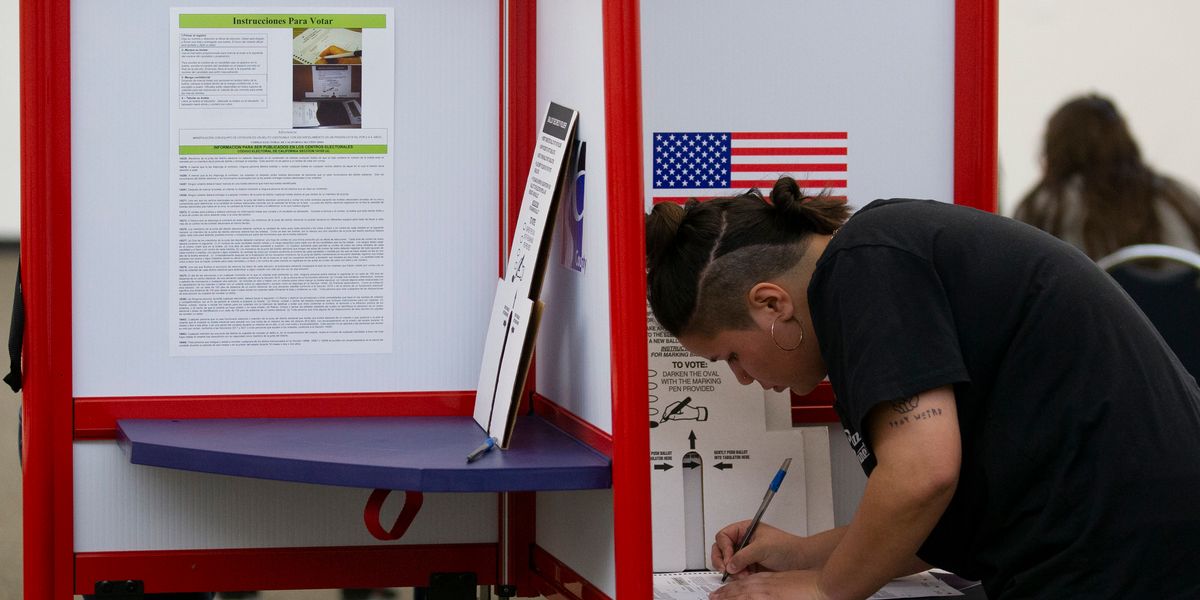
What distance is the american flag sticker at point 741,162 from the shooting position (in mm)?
1909

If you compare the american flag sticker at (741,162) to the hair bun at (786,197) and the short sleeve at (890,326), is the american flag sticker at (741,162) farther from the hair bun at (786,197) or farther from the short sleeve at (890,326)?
the short sleeve at (890,326)

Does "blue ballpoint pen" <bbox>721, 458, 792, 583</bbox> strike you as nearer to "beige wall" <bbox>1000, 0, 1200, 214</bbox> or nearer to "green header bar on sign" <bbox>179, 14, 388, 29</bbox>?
"green header bar on sign" <bbox>179, 14, 388, 29</bbox>

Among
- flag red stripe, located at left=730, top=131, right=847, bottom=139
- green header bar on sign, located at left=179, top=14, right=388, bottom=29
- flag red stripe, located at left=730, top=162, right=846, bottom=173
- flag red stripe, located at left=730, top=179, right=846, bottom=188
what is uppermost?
green header bar on sign, located at left=179, top=14, right=388, bottom=29

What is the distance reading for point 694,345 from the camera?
5.33 feet

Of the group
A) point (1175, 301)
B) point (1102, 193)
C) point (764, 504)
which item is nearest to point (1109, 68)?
point (1102, 193)

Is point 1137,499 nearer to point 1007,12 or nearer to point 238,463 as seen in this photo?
point 238,463

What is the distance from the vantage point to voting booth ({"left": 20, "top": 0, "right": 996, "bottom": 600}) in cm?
184

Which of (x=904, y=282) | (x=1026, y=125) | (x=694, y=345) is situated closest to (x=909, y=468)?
(x=904, y=282)

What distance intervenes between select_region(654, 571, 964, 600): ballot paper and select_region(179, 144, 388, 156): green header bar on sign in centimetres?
83

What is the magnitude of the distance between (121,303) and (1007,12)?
4236 mm

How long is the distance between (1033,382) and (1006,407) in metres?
0.04

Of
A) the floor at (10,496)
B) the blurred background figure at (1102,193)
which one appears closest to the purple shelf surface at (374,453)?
the blurred background figure at (1102,193)

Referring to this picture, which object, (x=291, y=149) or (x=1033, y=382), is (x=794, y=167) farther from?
(x=291, y=149)

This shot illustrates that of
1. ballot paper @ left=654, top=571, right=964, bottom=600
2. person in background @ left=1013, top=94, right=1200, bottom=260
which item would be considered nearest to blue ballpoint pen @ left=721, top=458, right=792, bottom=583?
ballot paper @ left=654, top=571, right=964, bottom=600
